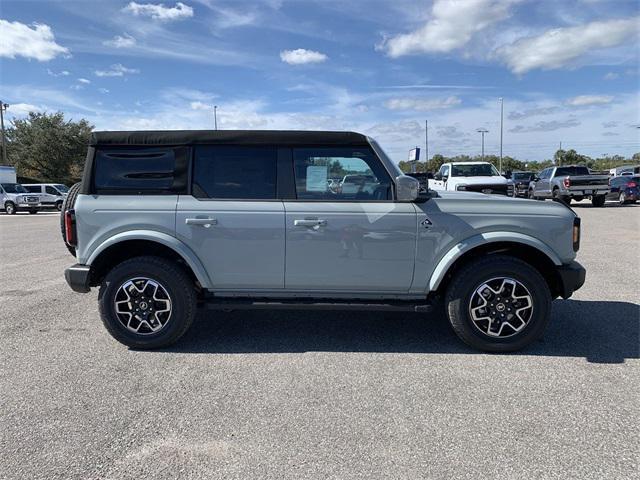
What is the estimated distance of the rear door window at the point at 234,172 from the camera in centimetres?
419

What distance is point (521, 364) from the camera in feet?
12.6

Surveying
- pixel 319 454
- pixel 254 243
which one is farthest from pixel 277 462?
pixel 254 243

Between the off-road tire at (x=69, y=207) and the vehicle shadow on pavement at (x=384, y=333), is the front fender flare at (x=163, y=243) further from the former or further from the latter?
the vehicle shadow on pavement at (x=384, y=333)

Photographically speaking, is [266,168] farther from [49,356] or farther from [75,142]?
[75,142]

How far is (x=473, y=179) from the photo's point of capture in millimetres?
18141

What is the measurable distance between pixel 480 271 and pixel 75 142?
54.5m

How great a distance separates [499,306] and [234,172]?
266cm

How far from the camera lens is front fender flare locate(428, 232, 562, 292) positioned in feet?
13.1

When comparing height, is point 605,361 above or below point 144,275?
below

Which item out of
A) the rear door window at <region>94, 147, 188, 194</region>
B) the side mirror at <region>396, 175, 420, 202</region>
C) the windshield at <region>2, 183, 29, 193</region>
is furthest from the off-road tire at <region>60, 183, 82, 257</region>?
the windshield at <region>2, 183, 29, 193</region>

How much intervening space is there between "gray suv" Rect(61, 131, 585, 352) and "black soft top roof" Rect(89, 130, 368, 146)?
13 millimetres

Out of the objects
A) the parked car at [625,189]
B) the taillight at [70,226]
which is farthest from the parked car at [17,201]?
the parked car at [625,189]

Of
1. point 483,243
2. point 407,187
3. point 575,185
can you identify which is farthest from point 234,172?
point 575,185

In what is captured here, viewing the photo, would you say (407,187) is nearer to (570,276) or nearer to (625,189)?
(570,276)
